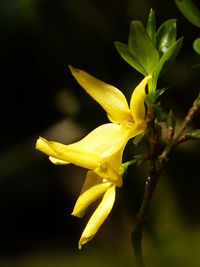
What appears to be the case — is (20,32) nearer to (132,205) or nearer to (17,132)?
(17,132)

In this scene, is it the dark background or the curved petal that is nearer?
the curved petal

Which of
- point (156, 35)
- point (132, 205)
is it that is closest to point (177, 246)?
point (156, 35)

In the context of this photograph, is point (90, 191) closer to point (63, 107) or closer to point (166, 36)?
point (166, 36)

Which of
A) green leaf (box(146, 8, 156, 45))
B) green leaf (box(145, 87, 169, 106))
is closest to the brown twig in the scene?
green leaf (box(145, 87, 169, 106))

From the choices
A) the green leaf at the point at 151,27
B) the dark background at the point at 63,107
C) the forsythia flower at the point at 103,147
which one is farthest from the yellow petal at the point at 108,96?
the dark background at the point at 63,107

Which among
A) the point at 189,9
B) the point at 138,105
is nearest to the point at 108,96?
the point at 138,105

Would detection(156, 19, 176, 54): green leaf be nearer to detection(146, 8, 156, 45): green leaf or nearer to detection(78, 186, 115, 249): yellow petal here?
detection(146, 8, 156, 45): green leaf

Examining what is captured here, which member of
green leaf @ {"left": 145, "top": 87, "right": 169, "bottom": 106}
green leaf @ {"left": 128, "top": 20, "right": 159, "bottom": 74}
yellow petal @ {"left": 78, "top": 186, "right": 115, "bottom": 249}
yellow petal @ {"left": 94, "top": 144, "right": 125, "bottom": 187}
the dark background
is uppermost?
green leaf @ {"left": 128, "top": 20, "right": 159, "bottom": 74}
